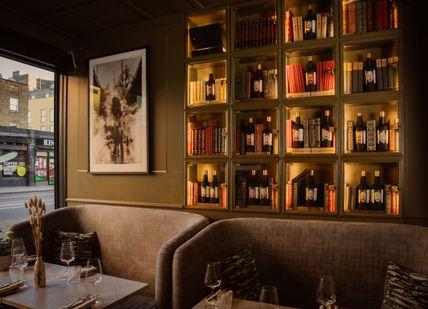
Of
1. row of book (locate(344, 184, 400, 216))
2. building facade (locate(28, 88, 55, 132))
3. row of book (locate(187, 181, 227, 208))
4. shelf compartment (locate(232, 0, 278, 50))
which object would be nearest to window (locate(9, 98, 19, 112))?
building facade (locate(28, 88, 55, 132))

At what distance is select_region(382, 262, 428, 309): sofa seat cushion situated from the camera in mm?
1893

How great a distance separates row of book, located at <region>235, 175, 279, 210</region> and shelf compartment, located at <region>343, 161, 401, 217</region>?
603mm

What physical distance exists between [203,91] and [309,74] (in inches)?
41.7

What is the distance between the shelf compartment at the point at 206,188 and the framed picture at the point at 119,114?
0.55 meters

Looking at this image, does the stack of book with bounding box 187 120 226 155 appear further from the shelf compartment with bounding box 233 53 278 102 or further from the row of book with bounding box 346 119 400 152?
the row of book with bounding box 346 119 400 152

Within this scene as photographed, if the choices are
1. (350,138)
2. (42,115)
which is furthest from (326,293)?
(42,115)

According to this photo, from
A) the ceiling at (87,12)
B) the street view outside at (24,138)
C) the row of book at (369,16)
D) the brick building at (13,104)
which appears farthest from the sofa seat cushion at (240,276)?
Answer: the brick building at (13,104)

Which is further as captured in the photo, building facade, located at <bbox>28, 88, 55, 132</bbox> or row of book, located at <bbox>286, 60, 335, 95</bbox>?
building facade, located at <bbox>28, 88, 55, 132</bbox>

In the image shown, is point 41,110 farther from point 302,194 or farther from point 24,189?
point 302,194

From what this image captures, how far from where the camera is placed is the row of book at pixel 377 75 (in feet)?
8.55

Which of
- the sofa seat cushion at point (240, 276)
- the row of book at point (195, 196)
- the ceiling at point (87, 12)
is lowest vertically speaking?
the sofa seat cushion at point (240, 276)

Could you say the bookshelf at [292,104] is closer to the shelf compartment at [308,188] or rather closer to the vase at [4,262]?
the shelf compartment at [308,188]

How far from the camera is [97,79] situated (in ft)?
12.8

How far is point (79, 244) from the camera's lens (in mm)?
3145
